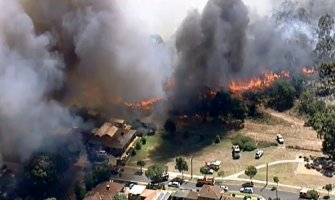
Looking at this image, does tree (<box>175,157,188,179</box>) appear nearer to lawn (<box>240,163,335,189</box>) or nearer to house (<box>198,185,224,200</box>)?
lawn (<box>240,163,335,189</box>)

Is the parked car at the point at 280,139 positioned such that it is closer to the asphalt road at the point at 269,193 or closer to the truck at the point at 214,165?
the truck at the point at 214,165

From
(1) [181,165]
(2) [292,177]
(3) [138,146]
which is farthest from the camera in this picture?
(3) [138,146]

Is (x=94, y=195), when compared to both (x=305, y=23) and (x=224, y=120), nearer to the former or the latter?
(x=224, y=120)

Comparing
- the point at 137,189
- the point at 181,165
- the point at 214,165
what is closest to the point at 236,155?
the point at 214,165

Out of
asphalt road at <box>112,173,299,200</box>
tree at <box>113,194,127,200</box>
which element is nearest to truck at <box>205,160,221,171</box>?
asphalt road at <box>112,173,299,200</box>

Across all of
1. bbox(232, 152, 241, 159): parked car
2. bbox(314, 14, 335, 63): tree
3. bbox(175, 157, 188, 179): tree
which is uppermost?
bbox(314, 14, 335, 63): tree

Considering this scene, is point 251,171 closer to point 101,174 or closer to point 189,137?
point 189,137
